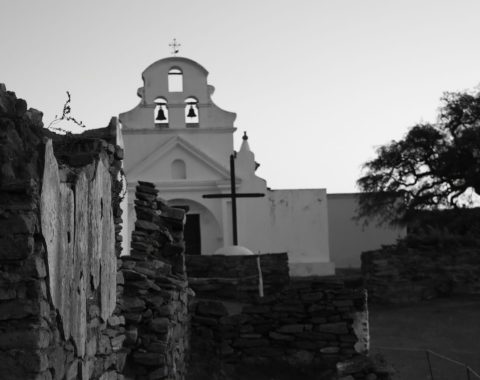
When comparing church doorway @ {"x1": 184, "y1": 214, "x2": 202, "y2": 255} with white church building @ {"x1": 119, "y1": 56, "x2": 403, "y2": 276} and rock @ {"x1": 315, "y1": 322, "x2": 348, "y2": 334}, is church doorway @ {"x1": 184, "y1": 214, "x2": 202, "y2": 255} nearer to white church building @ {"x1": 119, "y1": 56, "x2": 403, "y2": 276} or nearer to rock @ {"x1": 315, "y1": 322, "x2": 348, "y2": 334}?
white church building @ {"x1": 119, "y1": 56, "x2": 403, "y2": 276}

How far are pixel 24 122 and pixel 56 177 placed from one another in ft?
0.96

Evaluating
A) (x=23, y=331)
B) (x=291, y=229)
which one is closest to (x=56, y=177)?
(x=23, y=331)

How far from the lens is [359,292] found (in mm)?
9805

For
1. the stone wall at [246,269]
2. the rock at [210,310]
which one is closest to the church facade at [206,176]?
the stone wall at [246,269]

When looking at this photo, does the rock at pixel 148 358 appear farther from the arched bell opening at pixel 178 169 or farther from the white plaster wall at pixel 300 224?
the white plaster wall at pixel 300 224

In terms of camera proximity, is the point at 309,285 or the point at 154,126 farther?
the point at 154,126

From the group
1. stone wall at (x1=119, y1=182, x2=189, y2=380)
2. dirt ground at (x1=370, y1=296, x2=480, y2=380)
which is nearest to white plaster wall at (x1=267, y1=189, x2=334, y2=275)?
dirt ground at (x1=370, y1=296, x2=480, y2=380)

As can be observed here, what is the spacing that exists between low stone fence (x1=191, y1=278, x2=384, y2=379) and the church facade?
553 inches

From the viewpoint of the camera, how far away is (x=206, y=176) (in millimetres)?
24250

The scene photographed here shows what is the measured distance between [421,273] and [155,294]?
9.82 meters

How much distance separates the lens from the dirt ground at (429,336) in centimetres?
954

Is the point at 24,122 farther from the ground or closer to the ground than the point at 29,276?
farther from the ground

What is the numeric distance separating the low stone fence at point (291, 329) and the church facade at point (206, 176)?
14055 mm

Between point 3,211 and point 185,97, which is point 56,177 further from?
point 185,97
